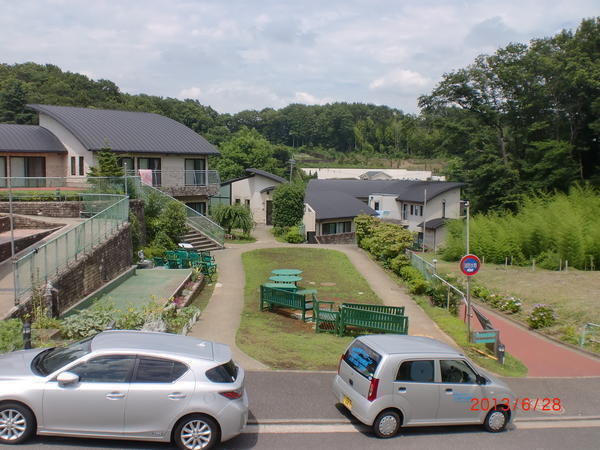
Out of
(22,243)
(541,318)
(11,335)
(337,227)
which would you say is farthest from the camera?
(337,227)

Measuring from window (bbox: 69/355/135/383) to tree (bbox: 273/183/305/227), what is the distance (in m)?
34.7

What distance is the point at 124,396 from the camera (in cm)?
740

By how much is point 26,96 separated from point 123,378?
7208 centimetres

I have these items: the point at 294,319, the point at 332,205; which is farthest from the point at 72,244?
the point at 332,205

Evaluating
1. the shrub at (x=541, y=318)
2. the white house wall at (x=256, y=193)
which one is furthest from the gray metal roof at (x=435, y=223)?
the shrub at (x=541, y=318)

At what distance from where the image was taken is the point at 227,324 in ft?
52.1

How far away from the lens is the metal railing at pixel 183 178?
34.0m

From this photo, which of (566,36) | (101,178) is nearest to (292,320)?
(101,178)

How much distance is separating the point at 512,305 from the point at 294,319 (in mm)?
9074

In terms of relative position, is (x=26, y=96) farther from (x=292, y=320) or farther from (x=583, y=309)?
(x=583, y=309)

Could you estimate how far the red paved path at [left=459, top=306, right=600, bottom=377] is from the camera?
14.4 m

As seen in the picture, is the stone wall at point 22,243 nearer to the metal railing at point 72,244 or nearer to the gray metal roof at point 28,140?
the metal railing at point 72,244

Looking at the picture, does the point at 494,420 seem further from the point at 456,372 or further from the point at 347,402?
the point at 347,402
